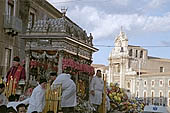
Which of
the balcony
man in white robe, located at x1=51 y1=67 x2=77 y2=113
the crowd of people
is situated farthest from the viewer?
the balcony

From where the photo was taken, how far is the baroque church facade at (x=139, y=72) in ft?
248

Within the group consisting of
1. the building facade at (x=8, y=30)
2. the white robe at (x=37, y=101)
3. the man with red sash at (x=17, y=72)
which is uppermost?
the building facade at (x=8, y=30)

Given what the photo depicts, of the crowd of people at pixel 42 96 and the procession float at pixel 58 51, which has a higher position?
the procession float at pixel 58 51

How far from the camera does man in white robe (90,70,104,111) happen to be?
1195cm

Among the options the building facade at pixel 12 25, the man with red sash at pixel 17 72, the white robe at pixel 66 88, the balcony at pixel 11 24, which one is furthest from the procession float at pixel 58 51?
the balcony at pixel 11 24

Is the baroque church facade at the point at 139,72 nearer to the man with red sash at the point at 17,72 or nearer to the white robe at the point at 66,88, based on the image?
the man with red sash at the point at 17,72

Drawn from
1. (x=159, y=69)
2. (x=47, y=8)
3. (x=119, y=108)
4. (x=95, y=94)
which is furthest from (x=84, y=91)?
(x=159, y=69)

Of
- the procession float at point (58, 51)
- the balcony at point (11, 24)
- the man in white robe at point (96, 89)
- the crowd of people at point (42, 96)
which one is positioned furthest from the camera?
the balcony at point (11, 24)

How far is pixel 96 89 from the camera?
12.1 meters

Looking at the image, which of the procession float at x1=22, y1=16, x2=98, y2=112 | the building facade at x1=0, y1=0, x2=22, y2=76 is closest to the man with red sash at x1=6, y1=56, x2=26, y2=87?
the procession float at x1=22, y1=16, x2=98, y2=112

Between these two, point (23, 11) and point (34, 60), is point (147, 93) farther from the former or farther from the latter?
point (34, 60)

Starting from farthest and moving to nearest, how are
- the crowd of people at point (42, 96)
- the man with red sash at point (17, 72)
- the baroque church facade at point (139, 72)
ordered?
the baroque church facade at point (139, 72)
the man with red sash at point (17, 72)
the crowd of people at point (42, 96)

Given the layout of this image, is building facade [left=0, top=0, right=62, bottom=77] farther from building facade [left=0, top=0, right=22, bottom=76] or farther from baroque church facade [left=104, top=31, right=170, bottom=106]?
baroque church facade [left=104, top=31, right=170, bottom=106]

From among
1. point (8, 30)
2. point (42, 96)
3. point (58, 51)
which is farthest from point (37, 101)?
point (8, 30)
